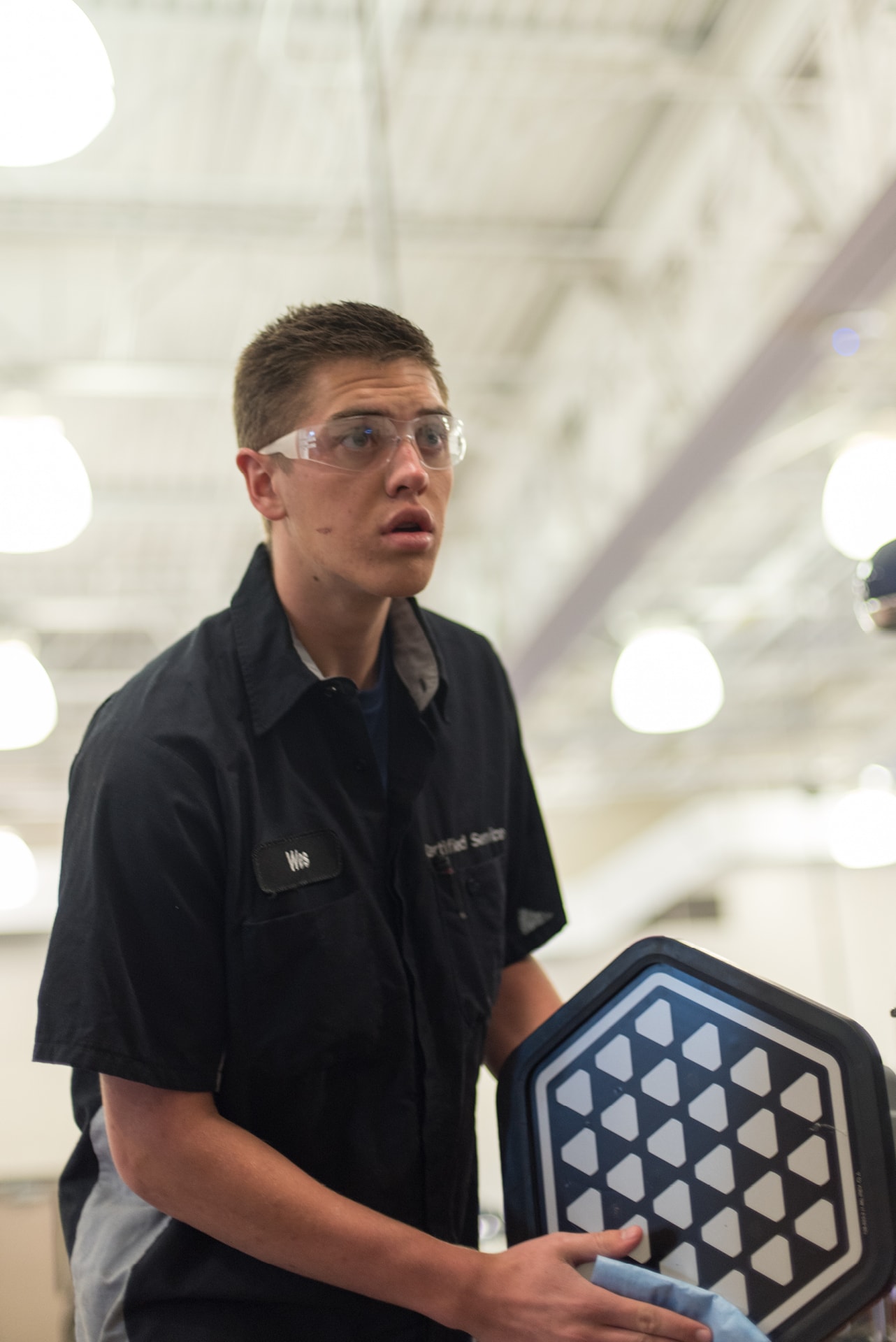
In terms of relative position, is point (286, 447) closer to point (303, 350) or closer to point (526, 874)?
point (303, 350)

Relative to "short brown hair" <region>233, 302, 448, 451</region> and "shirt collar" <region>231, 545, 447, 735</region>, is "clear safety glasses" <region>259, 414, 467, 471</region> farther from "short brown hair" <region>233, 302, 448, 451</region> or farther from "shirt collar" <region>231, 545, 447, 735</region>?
"shirt collar" <region>231, 545, 447, 735</region>

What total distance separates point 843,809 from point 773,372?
4.64 ft

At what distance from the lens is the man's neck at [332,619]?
4.36 feet

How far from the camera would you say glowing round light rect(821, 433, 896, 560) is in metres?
3.48

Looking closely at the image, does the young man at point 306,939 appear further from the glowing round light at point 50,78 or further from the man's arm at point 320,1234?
the glowing round light at point 50,78

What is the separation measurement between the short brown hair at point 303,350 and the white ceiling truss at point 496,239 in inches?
90.5

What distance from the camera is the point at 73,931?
3.63 feet

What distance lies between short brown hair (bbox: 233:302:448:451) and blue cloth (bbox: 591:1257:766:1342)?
0.88 metres

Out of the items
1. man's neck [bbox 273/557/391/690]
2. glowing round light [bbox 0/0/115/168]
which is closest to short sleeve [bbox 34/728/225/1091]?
man's neck [bbox 273/557/391/690]

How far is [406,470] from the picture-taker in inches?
50.1

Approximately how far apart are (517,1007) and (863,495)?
2.50 meters

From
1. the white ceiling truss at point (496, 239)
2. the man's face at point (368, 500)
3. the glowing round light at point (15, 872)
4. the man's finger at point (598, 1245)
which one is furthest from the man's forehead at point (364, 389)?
the glowing round light at point (15, 872)

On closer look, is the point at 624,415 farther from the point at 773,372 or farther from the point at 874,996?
the point at 874,996

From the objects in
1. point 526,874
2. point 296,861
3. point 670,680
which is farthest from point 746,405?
point 296,861
